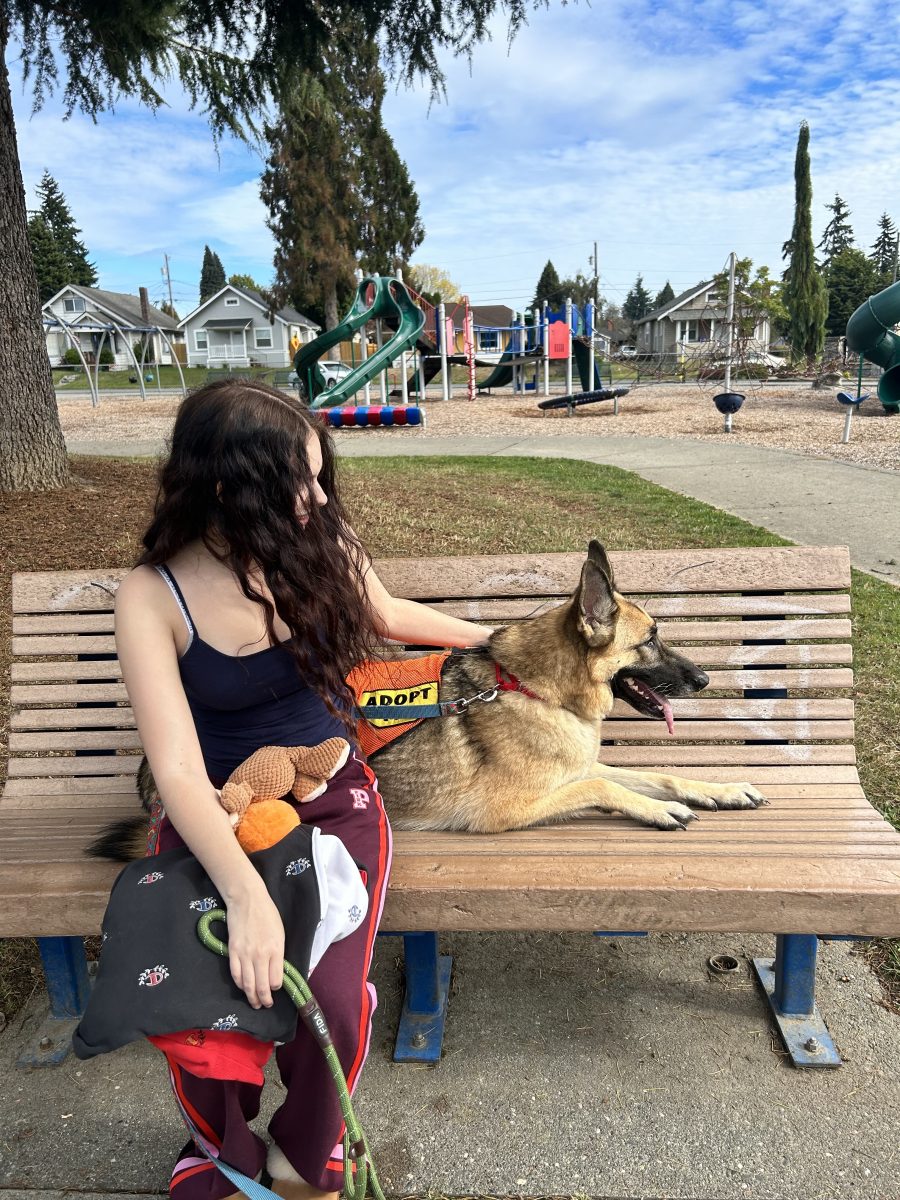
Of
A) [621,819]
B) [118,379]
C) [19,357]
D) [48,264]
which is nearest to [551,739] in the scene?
[621,819]

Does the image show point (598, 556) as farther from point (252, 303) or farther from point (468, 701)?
point (252, 303)

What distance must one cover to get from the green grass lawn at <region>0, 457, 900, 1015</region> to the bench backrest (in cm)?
75

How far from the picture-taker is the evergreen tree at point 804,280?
49.9 m

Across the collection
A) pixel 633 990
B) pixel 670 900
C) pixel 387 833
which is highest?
pixel 387 833

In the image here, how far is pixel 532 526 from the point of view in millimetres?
8328

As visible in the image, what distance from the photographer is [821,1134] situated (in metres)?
2.17

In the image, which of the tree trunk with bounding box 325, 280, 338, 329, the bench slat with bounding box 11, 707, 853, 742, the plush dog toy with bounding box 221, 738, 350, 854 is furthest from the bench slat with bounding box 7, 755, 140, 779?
the tree trunk with bounding box 325, 280, 338, 329

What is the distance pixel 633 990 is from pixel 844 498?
357 inches

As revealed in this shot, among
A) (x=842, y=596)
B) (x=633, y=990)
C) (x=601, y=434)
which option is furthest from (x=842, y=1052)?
(x=601, y=434)

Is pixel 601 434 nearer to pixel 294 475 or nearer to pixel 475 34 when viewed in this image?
pixel 475 34

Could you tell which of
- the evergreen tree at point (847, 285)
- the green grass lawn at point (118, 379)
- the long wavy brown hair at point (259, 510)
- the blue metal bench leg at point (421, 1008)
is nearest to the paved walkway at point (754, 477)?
the blue metal bench leg at point (421, 1008)

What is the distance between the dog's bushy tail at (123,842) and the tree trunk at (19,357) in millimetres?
6848

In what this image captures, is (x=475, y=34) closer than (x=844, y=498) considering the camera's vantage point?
Yes

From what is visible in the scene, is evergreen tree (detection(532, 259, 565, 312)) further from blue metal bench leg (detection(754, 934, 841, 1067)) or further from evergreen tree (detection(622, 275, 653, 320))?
blue metal bench leg (detection(754, 934, 841, 1067))
